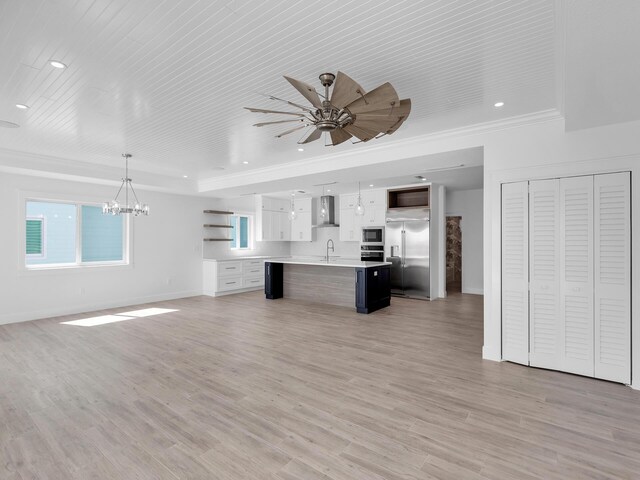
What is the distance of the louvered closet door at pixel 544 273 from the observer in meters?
3.49

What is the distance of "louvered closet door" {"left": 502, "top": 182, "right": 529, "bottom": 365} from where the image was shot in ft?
12.0

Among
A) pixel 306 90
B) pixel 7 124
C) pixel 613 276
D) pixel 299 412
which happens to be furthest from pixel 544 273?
pixel 7 124

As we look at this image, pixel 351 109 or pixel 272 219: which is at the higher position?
pixel 351 109

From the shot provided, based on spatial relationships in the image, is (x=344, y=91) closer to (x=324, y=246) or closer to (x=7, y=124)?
(x=7, y=124)

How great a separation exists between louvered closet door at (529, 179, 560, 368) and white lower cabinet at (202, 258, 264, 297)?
6.69m

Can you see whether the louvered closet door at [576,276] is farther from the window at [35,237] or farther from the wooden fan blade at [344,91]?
the window at [35,237]

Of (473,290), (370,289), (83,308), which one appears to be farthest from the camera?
(473,290)

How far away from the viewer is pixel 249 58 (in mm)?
2568

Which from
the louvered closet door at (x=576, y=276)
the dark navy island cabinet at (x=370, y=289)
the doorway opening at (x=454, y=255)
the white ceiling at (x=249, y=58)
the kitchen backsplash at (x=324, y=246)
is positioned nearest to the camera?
the white ceiling at (x=249, y=58)

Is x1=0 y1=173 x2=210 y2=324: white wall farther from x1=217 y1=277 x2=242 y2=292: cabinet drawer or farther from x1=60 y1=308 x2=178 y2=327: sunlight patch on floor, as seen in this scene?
x1=60 y1=308 x2=178 y2=327: sunlight patch on floor

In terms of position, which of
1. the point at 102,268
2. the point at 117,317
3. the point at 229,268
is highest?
the point at 102,268

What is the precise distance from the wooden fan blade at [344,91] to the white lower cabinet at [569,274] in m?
2.39

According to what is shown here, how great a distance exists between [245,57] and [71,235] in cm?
593

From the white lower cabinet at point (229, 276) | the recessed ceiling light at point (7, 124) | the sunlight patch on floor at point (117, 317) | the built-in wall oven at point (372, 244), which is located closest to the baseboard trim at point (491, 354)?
the built-in wall oven at point (372, 244)
